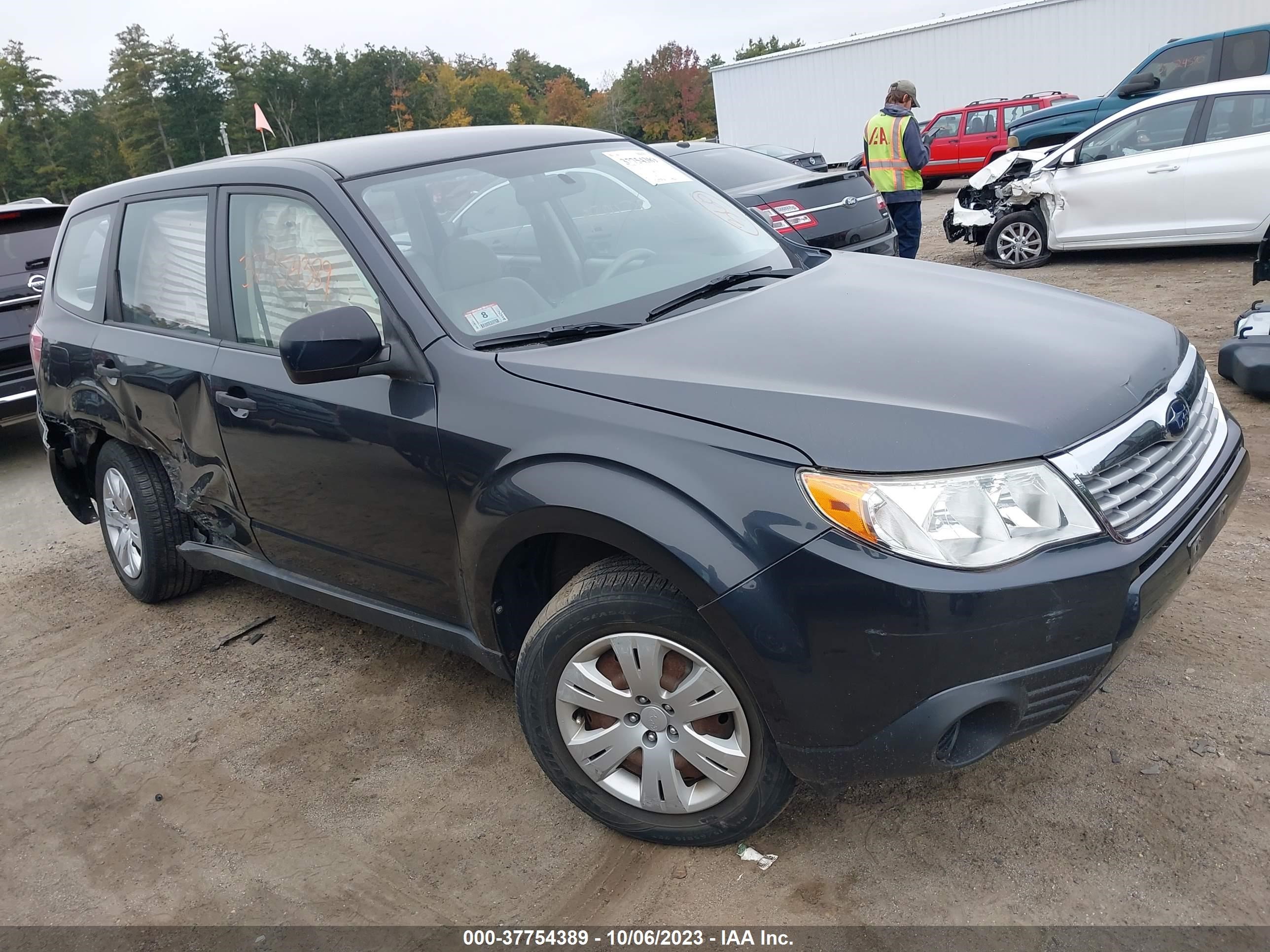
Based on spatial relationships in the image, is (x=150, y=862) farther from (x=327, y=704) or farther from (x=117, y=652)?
(x=117, y=652)

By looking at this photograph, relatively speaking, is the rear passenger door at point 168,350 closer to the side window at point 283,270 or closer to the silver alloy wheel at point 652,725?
the side window at point 283,270

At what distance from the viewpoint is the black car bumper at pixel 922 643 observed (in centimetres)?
207

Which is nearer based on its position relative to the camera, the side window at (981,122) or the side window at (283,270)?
the side window at (283,270)

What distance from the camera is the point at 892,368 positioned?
7.86 ft

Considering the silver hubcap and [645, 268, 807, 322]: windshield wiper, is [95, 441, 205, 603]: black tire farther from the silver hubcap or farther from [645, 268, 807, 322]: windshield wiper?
[645, 268, 807, 322]: windshield wiper

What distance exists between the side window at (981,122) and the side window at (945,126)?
0.20 metres

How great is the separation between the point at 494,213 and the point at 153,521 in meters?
2.13

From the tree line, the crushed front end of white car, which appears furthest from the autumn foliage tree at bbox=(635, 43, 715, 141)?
the crushed front end of white car

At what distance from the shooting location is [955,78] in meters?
24.5

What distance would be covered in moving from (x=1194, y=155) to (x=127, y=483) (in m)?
8.85

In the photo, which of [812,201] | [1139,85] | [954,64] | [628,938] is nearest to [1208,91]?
[812,201]

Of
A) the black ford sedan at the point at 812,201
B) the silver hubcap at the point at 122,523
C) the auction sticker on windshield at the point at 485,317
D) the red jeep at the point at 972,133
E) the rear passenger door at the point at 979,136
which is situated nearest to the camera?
the auction sticker on windshield at the point at 485,317

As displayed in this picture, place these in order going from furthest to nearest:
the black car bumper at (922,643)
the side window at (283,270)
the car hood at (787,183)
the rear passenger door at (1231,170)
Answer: the rear passenger door at (1231,170) < the car hood at (787,183) < the side window at (283,270) < the black car bumper at (922,643)

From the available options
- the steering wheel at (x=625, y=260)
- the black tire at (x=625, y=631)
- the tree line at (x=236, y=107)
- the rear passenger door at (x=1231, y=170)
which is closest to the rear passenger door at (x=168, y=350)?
the steering wheel at (x=625, y=260)
